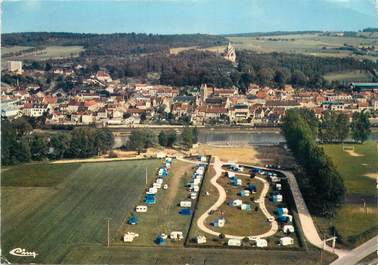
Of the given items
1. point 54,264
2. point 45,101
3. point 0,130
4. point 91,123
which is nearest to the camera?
point 54,264

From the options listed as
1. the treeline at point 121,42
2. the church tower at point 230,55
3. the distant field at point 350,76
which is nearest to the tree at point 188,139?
the distant field at point 350,76

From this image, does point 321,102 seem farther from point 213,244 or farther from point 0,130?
point 213,244

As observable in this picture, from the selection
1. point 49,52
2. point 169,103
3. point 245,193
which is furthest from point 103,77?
point 245,193

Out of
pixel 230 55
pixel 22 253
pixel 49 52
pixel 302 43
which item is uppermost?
pixel 302 43

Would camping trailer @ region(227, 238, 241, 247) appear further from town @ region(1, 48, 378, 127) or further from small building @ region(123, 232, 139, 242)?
town @ region(1, 48, 378, 127)

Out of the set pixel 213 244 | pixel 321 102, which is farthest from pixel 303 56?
pixel 213 244

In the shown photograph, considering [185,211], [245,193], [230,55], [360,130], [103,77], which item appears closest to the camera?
[185,211]

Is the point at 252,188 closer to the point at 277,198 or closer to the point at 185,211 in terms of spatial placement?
the point at 277,198
